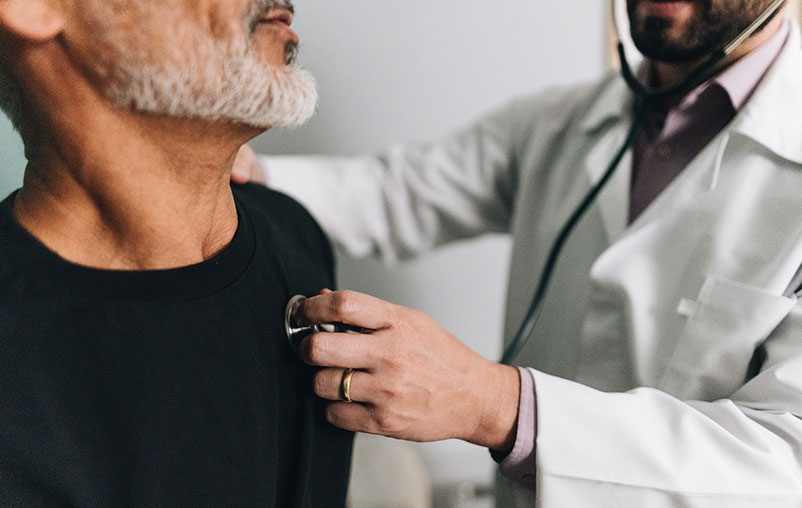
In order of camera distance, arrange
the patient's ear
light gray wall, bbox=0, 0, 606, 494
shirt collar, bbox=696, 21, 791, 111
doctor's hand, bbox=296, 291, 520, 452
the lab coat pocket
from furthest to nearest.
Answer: light gray wall, bbox=0, 0, 606, 494 → shirt collar, bbox=696, 21, 791, 111 → the lab coat pocket → doctor's hand, bbox=296, 291, 520, 452 → the patient's ear

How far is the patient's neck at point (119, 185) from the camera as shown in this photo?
1.82 ft

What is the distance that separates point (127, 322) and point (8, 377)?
0.10 m

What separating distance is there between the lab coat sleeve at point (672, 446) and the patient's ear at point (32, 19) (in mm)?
568

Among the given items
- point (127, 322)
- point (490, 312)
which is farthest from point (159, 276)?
point (490, 312)

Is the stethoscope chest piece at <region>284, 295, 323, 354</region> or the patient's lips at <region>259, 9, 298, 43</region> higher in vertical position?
the patient's lips at <region>259, 9, 298, 43</region>

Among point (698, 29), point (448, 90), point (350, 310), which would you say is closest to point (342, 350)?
point (350, 310)

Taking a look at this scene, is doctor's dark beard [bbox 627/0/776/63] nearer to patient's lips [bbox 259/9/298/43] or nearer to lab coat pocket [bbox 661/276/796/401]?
lab coat pocket [bbox 661/276/796/401]

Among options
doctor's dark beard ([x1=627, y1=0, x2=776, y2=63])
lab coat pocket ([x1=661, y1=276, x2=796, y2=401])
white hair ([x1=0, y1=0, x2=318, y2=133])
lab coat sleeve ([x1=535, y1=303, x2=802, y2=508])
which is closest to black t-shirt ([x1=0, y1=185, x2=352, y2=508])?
A: white hair ([x1=0, y1=0, x2=318, y2=133])

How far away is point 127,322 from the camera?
57 cm

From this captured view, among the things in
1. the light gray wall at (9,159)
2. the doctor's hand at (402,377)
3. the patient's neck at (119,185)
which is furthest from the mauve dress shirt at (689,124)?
the light gray wall at (9,159)

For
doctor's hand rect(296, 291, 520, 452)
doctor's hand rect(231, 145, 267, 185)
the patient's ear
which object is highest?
the patient's ear

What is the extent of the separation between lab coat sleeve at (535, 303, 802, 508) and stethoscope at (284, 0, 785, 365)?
22 centimetres

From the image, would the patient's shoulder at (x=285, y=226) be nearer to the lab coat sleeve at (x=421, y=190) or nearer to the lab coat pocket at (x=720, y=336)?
the lab coat sleeve at (x=421, y=190)

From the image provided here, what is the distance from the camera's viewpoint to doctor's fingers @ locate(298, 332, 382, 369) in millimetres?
593
